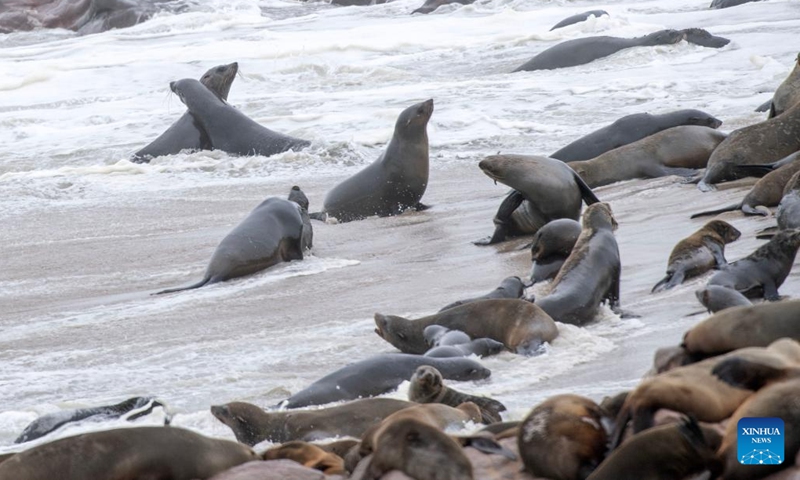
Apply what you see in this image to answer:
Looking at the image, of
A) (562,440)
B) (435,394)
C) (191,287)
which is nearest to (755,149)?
(191,287)

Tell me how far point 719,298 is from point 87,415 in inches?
95.3

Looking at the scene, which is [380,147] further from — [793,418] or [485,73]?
[793,418]

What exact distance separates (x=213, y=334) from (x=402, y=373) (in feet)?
5.86

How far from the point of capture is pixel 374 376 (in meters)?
4.66

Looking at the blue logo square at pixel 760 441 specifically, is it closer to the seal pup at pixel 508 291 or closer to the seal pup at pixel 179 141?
the seal pup at pixel 508 291

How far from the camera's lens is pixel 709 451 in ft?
8.61

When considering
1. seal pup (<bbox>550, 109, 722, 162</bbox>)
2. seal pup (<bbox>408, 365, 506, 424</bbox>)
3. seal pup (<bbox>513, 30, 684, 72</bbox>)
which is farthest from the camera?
seal pup (<bbox>513, 30, 684, 72</bbox>)

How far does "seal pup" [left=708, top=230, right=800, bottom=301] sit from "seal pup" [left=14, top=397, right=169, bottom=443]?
2455mm

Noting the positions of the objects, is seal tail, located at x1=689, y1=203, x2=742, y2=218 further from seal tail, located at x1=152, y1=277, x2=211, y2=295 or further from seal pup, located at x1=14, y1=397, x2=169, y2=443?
seal pup, located at x1=14, y1=397, x2=169, y2=443

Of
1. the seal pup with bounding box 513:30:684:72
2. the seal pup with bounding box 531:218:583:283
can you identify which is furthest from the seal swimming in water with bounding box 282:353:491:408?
the seal pup with bounding box 513:30:684:72

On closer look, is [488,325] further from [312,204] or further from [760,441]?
[312,204]

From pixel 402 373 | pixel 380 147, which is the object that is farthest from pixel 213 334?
pixel 380 147

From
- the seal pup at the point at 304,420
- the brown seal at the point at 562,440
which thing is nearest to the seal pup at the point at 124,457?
the seal pup at the point at 304,420

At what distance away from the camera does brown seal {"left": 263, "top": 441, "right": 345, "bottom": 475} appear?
3.24 m
